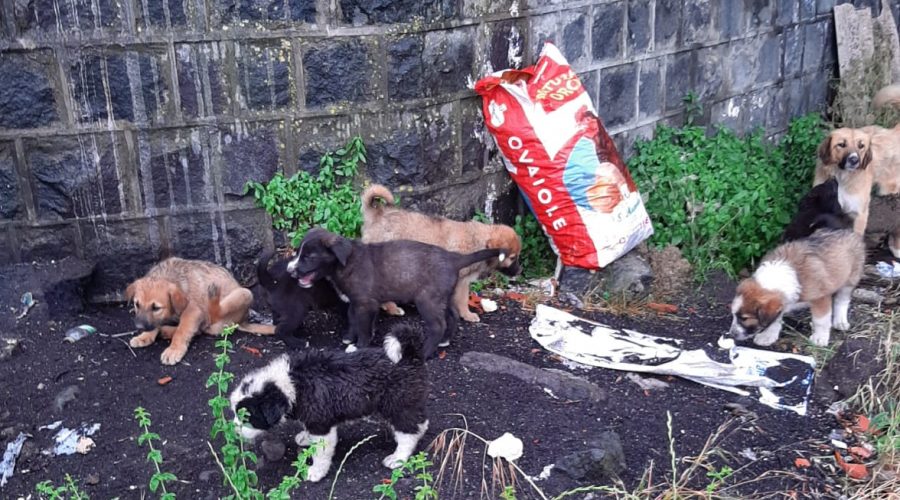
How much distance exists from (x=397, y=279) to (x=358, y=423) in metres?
1.06

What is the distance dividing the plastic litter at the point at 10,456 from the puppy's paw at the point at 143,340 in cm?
95

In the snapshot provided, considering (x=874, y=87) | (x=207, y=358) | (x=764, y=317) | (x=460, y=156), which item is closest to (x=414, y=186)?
(x=460, y=156)

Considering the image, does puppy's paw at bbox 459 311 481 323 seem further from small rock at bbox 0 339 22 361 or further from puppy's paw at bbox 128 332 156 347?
small rock at bbox 0 339 22 361

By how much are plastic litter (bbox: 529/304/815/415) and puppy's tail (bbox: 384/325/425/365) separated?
1.62 m

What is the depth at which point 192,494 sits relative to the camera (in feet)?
13.4

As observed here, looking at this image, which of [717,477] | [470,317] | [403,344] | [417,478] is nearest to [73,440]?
[403,344]

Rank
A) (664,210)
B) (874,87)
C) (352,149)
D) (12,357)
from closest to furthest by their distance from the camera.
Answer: (12,357) < (352,149) < (664,210) < (874,87)

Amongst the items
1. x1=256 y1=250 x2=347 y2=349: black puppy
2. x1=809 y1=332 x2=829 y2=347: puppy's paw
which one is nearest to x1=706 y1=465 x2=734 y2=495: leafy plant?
x1=809 y1=332 x2=829 y2=347: puppy's paw

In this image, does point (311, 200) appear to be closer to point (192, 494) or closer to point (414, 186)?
point (414, 186)

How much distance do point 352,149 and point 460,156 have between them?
2.85 ft

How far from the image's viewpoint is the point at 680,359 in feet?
17.7

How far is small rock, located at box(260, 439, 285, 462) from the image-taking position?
14.2 feet

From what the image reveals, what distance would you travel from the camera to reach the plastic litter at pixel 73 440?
173 inches

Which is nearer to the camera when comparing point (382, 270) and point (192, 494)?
point (192, 494)
